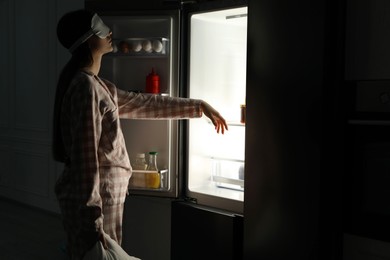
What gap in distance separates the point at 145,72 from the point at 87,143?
854 mm

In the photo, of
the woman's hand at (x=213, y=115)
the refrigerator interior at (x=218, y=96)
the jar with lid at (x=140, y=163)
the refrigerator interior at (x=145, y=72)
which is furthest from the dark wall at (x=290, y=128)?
the jar with lid at (x=140, y=163)

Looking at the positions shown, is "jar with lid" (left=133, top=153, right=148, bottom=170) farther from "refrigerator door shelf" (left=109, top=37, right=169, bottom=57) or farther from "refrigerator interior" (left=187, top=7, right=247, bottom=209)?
"refrigerator door shelf" (left=109, top=37, right=169, bottom=57)

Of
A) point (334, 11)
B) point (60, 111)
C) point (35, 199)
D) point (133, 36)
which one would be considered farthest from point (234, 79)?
point (35, 199)

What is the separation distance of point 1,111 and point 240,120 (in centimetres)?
326

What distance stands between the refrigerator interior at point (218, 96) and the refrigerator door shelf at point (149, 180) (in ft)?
0.44


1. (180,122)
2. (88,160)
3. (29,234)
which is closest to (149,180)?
(180,122)

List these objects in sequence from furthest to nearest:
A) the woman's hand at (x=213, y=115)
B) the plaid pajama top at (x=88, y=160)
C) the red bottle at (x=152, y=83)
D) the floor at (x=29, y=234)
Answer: the floor at (x=29, y=234), the red bottle at (x=152, y=83), the woman's hand at (x=213, y=115), the plaid pajama top at (x=88, y=160)

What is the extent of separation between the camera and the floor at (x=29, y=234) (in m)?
3.14

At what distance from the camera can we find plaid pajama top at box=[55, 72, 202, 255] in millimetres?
1487

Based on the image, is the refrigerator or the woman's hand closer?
the woman's hand

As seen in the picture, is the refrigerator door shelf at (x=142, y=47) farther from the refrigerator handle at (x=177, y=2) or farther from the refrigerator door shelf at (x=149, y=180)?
the refrigerator door shelf at (x=149, y=180)

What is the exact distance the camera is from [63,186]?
1.59m

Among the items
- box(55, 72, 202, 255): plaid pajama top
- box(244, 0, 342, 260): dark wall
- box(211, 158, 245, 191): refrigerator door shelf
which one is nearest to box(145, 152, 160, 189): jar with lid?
box(211, 158, 245, 191): refrigerator door shelf

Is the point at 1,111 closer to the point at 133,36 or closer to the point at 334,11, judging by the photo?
the point at 133,36
